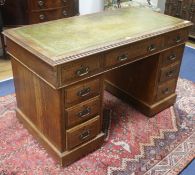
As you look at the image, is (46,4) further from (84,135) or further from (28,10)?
(84,135)

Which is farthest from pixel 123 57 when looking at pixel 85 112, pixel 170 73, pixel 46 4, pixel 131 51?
pixel 46 4

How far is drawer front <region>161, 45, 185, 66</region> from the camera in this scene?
6.64 feet

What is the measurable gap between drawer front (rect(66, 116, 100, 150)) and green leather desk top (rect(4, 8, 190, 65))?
0.48 m

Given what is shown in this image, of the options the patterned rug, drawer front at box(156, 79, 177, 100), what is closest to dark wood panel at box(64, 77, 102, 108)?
the patterned rug

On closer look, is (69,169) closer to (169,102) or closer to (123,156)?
(123,156)

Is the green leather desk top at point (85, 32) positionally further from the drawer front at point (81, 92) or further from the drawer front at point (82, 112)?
the drawer front at point (82, 112)

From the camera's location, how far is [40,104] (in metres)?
1.71

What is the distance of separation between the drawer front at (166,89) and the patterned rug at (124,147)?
0.53ft

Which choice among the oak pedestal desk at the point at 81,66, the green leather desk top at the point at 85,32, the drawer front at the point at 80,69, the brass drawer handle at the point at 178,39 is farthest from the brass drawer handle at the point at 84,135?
the brass drawer handle at the point at 178,39

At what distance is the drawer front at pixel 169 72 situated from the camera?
2092mm

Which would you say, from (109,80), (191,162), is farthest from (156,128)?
(109,80)

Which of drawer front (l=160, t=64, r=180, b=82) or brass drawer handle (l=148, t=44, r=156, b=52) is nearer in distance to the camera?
brass drawer handle (l=148, t=44, r=156, b=52)

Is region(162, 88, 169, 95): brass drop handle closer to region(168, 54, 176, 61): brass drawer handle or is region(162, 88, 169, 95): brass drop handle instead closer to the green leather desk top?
region(168, 54, 176, 61): brass drawer handle

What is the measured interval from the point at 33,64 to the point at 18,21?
1.63m
